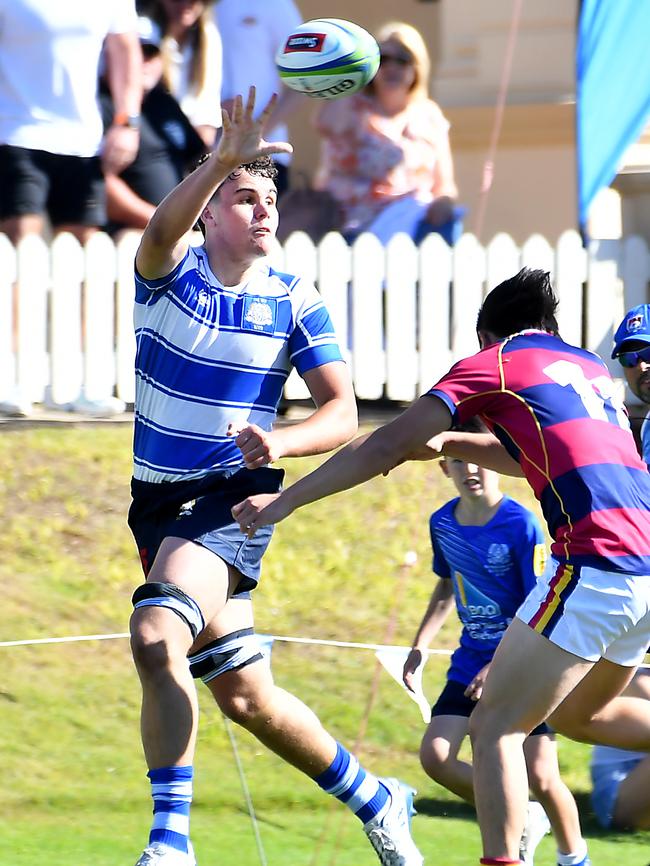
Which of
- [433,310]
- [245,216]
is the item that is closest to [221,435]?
[245,216]

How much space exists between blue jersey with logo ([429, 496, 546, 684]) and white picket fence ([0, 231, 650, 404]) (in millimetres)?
3932

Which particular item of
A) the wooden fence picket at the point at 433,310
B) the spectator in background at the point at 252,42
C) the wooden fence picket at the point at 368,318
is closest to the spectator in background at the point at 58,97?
the spectator in background at the point at 252,42

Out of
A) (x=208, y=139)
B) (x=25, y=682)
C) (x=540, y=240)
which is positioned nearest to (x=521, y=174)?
(x=540, y=240)

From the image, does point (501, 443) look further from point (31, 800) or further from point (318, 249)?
point (318, 249)

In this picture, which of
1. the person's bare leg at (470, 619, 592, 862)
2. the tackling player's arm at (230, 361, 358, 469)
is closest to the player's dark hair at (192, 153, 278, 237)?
the tackling player's arm at (230, 361, 358, 469)

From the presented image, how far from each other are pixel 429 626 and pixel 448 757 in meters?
0.55

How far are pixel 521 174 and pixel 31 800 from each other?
801 cm

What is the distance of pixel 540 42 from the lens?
516 inches

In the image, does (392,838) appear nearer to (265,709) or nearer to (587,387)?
(265,709)

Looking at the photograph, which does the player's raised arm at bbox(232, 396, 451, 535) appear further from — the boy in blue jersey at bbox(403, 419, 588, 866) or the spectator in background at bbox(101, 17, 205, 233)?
the spectator in background at bbox(101, 17, 205, 233)

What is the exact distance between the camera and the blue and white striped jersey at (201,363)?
5168 millimetres

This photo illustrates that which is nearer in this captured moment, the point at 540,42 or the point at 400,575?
the point at 400,575

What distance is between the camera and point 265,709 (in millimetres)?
5160

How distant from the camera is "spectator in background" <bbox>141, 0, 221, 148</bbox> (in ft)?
32.6
